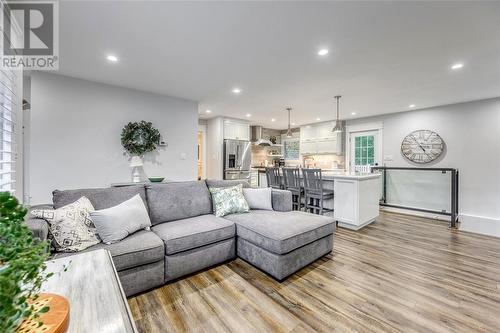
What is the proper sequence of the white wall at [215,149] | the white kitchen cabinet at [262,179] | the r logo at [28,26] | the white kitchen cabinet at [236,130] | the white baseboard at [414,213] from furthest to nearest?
the white kitchen cabinet at [236,130] → the white wall at [215,149] → the white kitchen cabinet at [262,179] → the white baseboard at [414,213] → the r logo at [28,26]

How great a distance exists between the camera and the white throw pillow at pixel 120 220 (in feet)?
6.33

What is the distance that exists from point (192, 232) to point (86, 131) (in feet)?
9.58

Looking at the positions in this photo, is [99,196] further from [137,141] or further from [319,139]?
[319,139]

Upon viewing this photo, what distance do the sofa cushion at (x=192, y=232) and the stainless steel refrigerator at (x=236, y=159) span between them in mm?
3651

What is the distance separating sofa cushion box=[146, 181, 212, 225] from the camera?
257cm

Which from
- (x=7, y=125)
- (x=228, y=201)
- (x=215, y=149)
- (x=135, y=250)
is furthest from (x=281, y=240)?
(x=215, y=149)

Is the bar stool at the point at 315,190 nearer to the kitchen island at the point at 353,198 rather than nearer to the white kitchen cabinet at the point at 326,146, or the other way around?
the kitchen island at the point at 353,198

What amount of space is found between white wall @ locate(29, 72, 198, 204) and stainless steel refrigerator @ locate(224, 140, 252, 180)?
6.00 feet

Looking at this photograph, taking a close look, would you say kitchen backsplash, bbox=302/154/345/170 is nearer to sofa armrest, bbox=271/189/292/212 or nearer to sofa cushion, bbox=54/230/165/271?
sofa armrest, bbox=271/189/292/212

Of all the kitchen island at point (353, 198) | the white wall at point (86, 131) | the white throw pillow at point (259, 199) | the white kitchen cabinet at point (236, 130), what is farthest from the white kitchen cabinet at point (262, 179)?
the white throw pillow at point (259, 199)

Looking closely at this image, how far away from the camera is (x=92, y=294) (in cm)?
87

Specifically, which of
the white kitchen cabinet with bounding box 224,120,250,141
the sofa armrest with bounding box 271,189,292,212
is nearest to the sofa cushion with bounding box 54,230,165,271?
the sofa armrest with bounding box 271,189,292,212

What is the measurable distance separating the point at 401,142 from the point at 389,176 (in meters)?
1.24

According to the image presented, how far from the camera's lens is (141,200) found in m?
2.40
